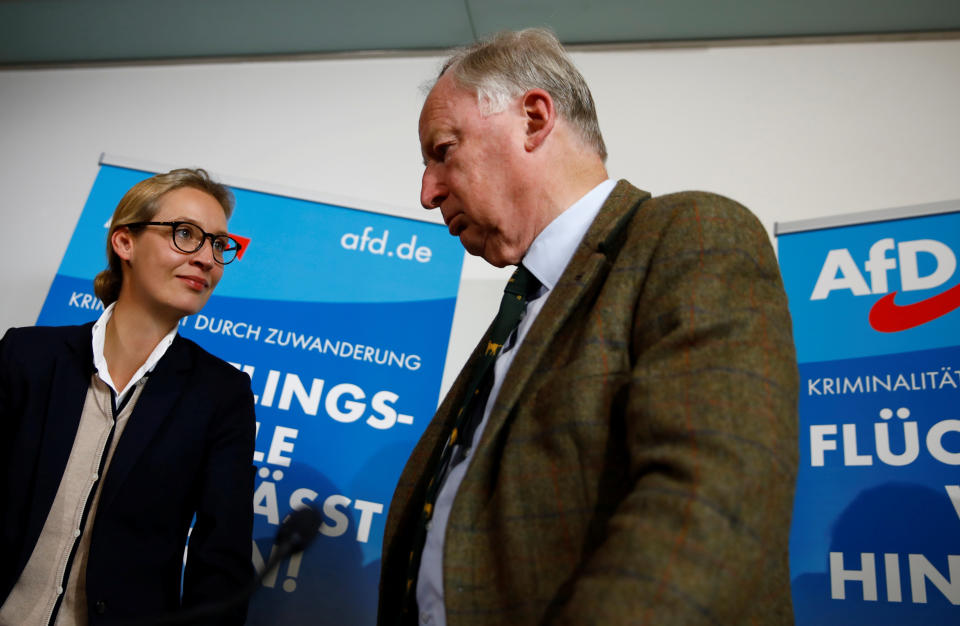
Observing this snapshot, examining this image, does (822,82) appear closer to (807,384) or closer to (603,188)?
(807,384)

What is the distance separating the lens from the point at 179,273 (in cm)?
178

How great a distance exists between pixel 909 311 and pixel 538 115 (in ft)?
4.33

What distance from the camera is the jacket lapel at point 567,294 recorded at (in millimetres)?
960

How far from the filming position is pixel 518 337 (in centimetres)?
115

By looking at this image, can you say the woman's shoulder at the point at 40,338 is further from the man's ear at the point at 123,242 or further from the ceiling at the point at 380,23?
the ceiling at the point at 380,23

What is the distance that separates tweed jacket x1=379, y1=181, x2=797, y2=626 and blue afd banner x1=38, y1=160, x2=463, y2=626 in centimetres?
133

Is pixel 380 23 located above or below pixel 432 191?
above

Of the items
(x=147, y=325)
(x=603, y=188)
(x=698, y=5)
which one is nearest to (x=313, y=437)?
(x=147, y=325)

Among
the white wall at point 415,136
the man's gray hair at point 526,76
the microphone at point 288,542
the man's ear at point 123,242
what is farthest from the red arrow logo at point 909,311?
the man's ear at point 123,242

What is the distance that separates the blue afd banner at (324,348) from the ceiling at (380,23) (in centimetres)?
89

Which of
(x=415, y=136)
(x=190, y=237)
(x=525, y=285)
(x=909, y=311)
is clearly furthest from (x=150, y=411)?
(x=909, y=311)

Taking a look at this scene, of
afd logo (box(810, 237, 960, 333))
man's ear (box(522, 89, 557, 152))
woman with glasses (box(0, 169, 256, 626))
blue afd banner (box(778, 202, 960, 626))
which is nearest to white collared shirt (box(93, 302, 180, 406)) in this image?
woman with glasses (box(0, 169, 256, 626))

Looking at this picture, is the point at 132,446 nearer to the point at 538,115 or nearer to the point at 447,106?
the point at 447,106

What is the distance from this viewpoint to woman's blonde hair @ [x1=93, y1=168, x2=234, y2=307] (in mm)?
1852
